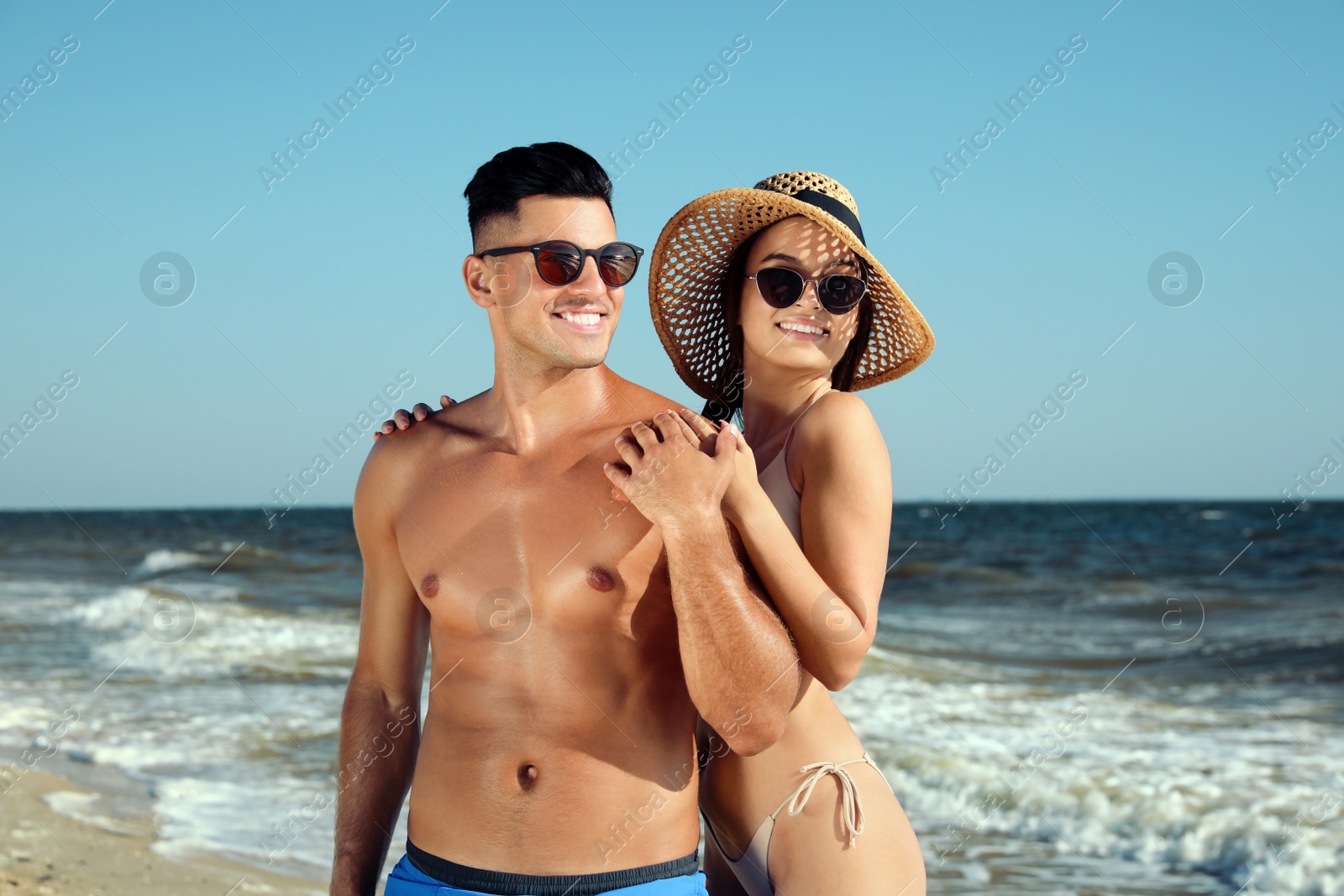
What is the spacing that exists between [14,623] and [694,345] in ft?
41.6

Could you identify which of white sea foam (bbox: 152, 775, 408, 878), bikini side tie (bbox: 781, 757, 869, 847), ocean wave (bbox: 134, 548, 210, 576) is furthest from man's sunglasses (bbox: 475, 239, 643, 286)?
ocean wave (bbox: 134, 548, 210, 576)

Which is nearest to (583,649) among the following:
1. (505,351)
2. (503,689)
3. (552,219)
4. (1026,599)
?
(503,689)

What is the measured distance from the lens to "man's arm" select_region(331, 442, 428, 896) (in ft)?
8.09

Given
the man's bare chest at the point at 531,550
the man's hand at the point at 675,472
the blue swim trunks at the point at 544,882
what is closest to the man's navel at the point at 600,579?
the man's bare chest at the point at 531,550

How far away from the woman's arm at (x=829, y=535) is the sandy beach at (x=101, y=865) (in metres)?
3.58

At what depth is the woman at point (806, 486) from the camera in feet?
7.27

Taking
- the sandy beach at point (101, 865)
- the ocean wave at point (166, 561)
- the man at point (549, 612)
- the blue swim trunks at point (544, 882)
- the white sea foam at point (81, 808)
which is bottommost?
the sandy beach at point (101, 865)

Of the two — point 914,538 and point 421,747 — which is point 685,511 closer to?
point 421,747

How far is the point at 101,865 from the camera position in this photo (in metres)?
5.07

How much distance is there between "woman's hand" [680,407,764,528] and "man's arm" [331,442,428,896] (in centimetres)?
83

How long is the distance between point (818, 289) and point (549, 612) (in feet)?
3.19

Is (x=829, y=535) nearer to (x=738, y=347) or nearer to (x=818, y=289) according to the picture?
(x=818, y=289)

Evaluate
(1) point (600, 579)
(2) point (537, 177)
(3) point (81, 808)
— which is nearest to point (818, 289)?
(2) point (537, 177)

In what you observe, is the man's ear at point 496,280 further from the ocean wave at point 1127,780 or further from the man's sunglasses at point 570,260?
the ocean wave at point 1127,780
